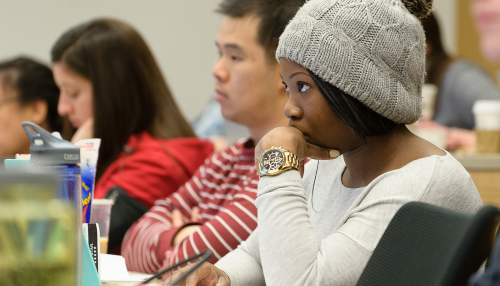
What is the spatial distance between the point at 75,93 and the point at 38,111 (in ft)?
1.27

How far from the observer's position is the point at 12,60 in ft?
7.82

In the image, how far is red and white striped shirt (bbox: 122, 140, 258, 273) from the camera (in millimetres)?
1354

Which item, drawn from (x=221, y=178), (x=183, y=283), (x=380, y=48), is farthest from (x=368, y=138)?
(x=221, y=178)

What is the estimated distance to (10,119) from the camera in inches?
90.4

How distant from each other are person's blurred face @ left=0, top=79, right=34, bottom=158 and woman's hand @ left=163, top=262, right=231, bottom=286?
1.51 metres

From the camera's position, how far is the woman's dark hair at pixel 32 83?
2.33 meters

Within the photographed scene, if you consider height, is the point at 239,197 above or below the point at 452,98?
above

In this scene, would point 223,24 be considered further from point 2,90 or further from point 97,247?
point 2,90

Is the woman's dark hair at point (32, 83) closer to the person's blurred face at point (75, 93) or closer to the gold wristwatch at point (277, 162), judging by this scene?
the person's blurred face at point (75, 93)

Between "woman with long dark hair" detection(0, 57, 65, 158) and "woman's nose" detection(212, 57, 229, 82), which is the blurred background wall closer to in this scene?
"woman with long dark hair" detection(0, 57, 65, 158)

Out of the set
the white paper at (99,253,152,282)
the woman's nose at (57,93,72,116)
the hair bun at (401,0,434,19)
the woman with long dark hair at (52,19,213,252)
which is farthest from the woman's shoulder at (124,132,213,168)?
the hair bun at (401,0,434,19)

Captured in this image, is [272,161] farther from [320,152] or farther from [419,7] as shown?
[419,7]

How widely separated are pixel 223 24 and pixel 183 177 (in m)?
0.60

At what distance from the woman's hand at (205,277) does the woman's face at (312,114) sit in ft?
0.92
